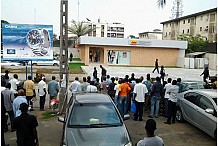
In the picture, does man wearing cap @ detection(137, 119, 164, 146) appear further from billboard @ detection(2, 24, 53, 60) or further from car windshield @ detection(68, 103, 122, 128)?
billboard @ detection(2, 24, 53, 60)

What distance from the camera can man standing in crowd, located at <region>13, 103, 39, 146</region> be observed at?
220 inches

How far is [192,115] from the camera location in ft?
29.1

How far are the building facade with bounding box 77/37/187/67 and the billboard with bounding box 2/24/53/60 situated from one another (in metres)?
22.3

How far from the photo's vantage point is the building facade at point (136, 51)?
38.1 m

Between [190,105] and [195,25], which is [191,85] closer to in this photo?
[190,105]

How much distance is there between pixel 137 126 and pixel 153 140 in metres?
5.39

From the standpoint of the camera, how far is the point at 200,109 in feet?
27.3

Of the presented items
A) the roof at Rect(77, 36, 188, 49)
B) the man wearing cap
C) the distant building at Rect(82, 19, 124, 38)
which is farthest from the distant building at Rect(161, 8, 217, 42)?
the distant building at Rect(82, 19, 124, 38)

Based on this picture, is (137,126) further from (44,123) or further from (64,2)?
(64,2)

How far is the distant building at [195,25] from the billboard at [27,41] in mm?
46233

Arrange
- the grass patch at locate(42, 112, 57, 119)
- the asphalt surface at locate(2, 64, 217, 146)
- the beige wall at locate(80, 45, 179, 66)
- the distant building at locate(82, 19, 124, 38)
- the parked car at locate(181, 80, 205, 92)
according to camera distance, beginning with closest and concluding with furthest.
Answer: the asphalt surface at locate(2, 64, 217, 146) < the grass patch at locate(42, 112, 57, 119) < the parked car at locate(181, 80, 205, 92) < the beige wall at locate(80, 45, 179, 66) < the distant building at locate(82, 19, 124, 38)

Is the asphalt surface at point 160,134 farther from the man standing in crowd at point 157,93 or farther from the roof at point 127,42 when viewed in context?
the roof at point 127,42

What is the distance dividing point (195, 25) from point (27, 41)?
56.7m

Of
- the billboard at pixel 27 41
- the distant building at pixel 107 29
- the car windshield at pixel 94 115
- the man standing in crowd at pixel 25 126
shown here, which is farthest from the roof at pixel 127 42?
the distant building at pixel 107 29
